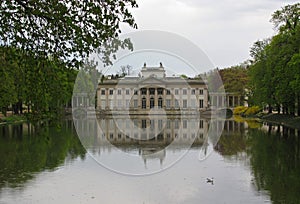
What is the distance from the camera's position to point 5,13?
6.43 m

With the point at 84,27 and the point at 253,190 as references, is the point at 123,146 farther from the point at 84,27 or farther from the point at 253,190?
the point at 84,27

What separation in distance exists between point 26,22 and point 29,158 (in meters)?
11.9

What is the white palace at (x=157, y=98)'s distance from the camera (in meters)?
50.8

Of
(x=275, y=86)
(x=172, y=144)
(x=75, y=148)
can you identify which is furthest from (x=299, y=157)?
(x=275, y=86)

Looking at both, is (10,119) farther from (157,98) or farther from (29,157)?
(157,98)

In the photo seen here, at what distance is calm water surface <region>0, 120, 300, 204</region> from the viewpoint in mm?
10789

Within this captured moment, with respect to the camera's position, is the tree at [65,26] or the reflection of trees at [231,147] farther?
the reflection of trees at [231,147]

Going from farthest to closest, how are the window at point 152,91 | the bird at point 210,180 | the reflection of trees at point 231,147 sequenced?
the window at point 152,91, the reflection of trees at point 231,147, the bird at point 210,180

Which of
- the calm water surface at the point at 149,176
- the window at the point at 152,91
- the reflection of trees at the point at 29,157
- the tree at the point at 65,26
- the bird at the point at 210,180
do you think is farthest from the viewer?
the window at the point at 152,91

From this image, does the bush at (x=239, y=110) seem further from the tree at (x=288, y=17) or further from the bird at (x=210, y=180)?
the bird at (x=210, y=180)

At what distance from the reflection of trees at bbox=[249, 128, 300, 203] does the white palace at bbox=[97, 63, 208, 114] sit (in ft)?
75.1

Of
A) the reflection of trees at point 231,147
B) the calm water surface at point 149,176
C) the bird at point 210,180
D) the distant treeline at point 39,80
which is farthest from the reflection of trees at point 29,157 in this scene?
the reflection of trees at point 231,147

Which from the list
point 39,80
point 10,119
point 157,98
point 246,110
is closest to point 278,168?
point 39,80

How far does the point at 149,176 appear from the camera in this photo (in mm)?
14109
